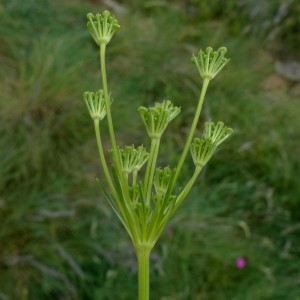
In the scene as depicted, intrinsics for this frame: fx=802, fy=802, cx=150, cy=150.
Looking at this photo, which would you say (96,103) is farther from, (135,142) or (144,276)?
(135,142)

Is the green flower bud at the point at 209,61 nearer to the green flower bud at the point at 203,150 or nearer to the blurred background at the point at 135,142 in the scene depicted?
the green flower bud at the point at 203,150

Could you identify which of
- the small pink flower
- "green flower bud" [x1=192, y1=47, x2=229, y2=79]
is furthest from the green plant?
the small pink flower

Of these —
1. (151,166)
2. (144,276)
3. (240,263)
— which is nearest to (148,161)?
(151,166)

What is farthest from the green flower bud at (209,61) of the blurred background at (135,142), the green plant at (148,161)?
the blurred background at (135,142)

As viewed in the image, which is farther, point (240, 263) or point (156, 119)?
point (240, 263)

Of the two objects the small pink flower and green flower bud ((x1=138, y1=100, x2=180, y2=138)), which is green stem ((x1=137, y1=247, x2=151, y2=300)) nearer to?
green flower bud ((x1=138, y1=100, x2=180, y2=138))

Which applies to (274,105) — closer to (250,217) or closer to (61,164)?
(250,217)
